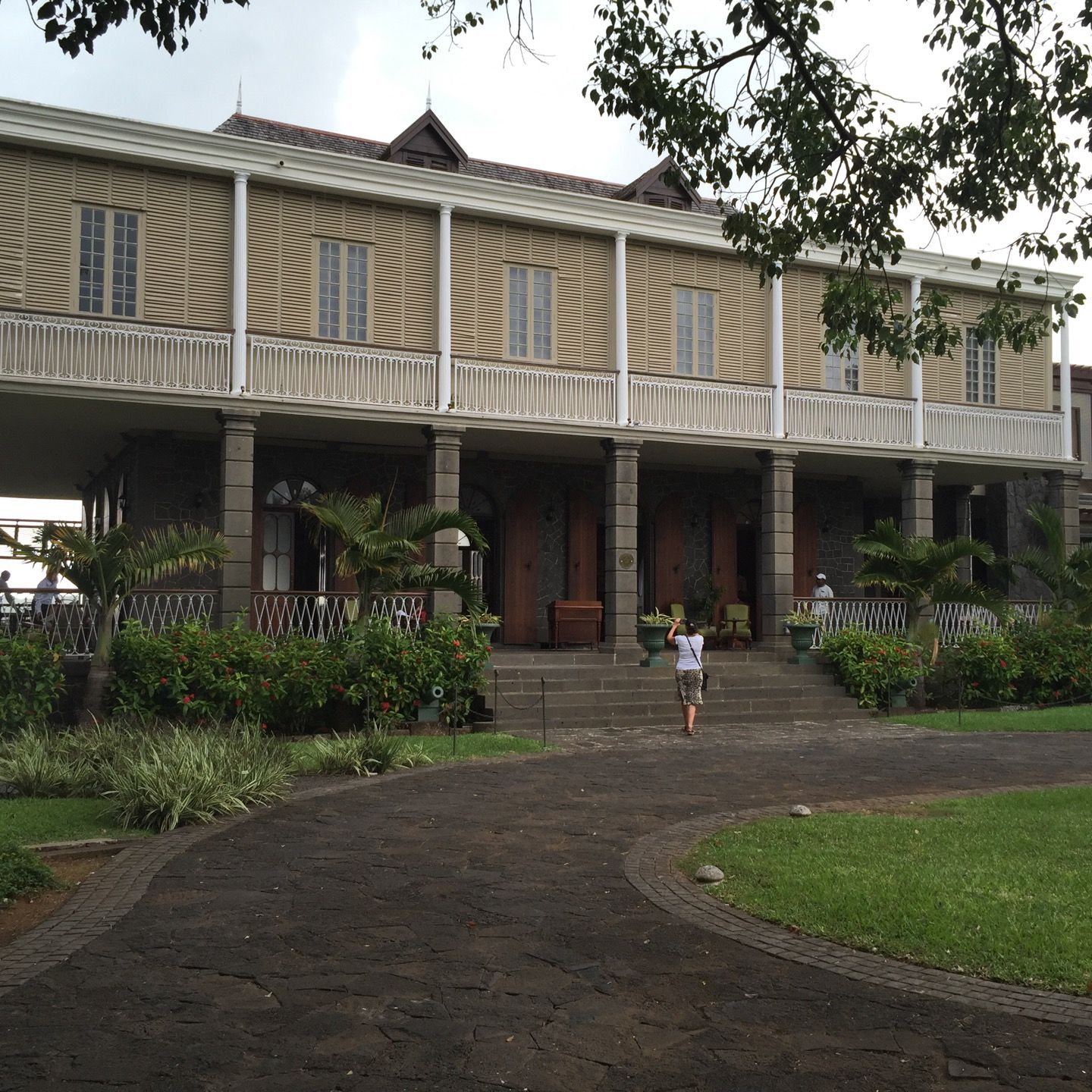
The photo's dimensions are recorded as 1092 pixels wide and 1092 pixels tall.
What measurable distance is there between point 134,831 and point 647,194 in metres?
16.1

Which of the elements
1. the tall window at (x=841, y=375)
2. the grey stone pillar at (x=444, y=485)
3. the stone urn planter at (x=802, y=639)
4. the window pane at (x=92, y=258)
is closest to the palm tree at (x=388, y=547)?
the grey stone pillar at (x=444, y=485)

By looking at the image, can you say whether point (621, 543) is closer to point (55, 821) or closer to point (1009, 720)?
point (1009, 720)

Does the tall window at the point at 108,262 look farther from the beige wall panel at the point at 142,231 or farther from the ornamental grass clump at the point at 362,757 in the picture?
the ornamental grass clump at the point at 362,757

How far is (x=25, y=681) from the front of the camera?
44.0 feet

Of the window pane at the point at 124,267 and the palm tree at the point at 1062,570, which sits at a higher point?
the window pane at the point at 124,267

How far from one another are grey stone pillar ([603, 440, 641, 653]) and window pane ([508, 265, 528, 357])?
224cm

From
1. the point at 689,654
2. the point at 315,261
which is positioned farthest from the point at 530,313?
the point at 689,654

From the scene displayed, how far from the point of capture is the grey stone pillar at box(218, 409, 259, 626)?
16828 millimetres

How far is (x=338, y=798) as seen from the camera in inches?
403

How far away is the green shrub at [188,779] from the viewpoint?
9.09 m

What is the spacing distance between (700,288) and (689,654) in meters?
8.28

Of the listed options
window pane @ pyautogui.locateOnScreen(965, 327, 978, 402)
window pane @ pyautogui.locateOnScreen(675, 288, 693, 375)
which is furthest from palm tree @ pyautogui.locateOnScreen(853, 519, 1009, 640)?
window pane @ pyautogui.locateOnScreen(965, 327, 978, 402)

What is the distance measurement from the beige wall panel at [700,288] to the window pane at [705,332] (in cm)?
12

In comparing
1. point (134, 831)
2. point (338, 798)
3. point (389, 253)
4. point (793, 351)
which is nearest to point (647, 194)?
point (793, 351)
